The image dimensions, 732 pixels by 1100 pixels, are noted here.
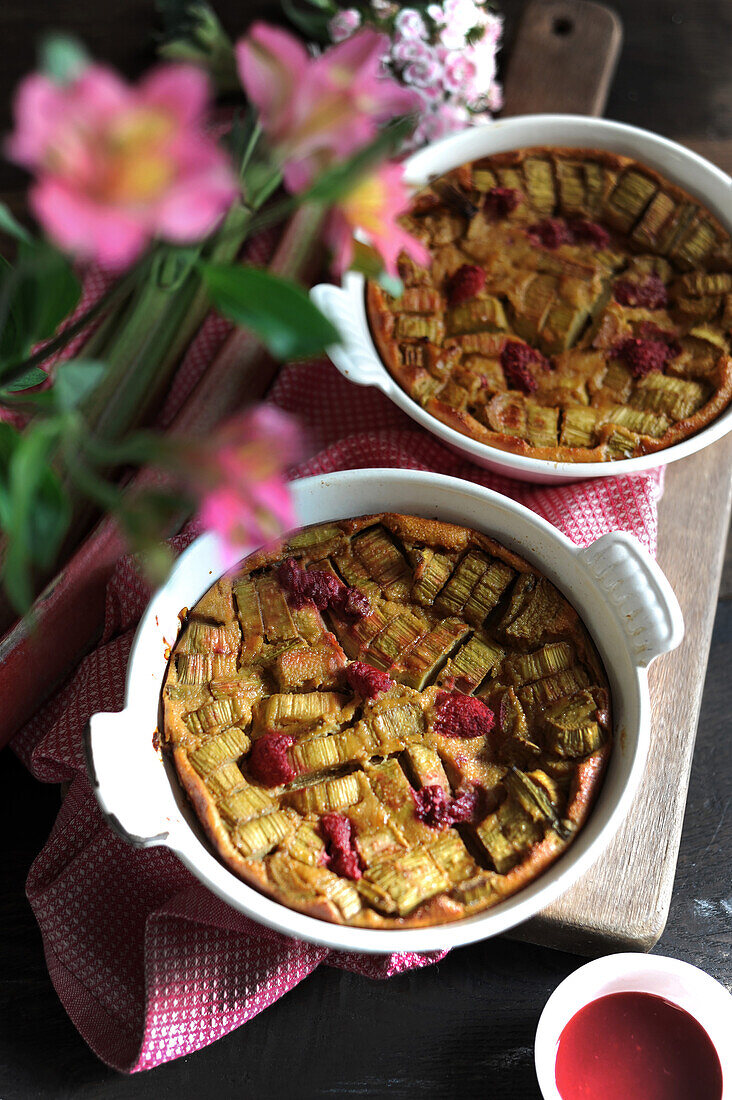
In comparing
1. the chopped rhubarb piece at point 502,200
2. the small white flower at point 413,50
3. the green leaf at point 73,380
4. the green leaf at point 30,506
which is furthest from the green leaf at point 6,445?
the small white flower at point 413,50

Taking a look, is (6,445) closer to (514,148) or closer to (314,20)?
(514,148)

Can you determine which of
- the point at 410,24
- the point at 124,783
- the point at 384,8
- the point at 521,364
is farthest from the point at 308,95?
the point at 384,8

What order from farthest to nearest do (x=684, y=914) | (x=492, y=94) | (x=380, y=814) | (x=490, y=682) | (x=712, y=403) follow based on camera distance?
(x=492, y=94)
(x=712, y=403)
(x=684, y=914)
(x=490, y=682)
(x=380, y=814)

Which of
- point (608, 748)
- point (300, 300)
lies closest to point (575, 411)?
point (608, 748)

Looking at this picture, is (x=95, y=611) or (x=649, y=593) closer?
Answer: (x=649, y=593)

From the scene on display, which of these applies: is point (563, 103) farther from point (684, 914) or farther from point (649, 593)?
point (684, 914)

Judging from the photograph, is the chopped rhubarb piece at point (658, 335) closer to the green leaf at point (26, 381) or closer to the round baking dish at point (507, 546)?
the round baking dish at point (507, 546)
